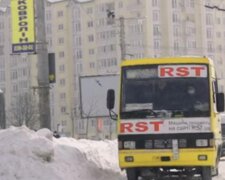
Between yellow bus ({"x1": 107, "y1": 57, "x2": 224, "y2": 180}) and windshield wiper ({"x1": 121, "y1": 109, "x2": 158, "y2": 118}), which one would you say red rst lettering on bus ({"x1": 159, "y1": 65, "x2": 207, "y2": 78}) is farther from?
windshield wiper ({"x1": 121, "y1": 109, "x2": 158, "y2": 118})

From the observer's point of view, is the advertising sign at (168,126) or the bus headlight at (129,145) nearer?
the advertising sign at (168,126)

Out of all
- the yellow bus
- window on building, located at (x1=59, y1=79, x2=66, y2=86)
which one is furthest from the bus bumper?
window on building, located at (x1=59, y1=79, x2=66, y2=86)

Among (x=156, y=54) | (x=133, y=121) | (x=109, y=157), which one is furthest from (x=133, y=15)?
(x=133, y=121)

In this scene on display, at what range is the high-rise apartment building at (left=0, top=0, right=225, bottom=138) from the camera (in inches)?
3492

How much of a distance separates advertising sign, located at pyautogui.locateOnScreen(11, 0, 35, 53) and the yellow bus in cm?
809

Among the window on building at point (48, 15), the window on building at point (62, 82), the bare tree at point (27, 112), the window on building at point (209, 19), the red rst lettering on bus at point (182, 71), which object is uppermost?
the window on building at point (48, 15)

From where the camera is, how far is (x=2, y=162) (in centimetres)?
1417

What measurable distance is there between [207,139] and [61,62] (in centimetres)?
8765

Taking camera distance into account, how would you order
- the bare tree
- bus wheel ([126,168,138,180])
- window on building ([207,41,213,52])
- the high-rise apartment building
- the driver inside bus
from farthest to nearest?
window on building ([207,41,213,52]) < the high-rise apartment building < the bare tree < bus wheel ([126,168,138,180]) < the driver inside bus

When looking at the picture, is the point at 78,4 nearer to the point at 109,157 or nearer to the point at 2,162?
the point at 109,157

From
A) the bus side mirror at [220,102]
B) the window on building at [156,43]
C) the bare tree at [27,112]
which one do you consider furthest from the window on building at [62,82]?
the bus side mirror at [220,102]

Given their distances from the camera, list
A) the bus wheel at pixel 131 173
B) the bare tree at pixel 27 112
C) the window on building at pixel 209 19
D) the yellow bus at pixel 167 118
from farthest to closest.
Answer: the window on building at pixel 209 19 < the bare tree at pixel 27 112 < the bus wheel at pixel 131 173 < the yellow bus at pixel 167 118

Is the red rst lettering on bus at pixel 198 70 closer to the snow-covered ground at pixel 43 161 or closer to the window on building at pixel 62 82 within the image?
the snow-covered ground at pixel 43 161

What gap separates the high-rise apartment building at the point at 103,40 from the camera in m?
88.7
